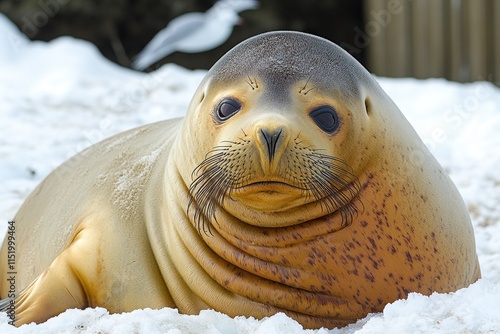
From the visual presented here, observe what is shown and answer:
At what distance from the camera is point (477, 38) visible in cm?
874

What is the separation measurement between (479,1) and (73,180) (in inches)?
232

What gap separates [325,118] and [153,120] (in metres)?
3.68

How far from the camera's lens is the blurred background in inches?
348

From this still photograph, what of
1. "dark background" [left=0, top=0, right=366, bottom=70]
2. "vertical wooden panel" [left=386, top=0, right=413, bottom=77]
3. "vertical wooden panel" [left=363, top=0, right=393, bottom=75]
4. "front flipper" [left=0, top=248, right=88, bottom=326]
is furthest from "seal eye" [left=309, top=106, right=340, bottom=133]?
"dark background" [left=0, top=0, right=366, bottom=70]

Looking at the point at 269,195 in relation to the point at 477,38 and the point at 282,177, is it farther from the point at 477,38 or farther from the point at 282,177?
the point at 477,38

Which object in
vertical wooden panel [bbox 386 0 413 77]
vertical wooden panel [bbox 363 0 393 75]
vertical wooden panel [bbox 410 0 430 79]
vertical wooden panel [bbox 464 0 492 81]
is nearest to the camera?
vertical wooden panel [bbox 464 0 492 81]

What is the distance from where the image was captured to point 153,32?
1032 cm

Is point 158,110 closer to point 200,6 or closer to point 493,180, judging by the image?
point 493,180

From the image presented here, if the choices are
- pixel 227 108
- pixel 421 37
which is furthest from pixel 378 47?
pixel 227 108

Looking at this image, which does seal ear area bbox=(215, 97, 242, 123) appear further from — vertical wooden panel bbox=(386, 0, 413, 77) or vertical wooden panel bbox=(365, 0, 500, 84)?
vertical wooden panel bbox=(386, 0, 413, 77)

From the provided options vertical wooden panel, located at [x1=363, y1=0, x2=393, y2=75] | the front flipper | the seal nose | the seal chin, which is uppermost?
the seal nose

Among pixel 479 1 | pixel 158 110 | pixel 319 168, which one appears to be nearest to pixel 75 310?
pixel 319 168

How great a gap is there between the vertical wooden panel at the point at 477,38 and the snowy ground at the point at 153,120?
5.26 ft

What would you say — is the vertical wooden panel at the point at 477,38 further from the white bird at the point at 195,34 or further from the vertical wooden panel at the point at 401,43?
the white bird at the point at 195,34
